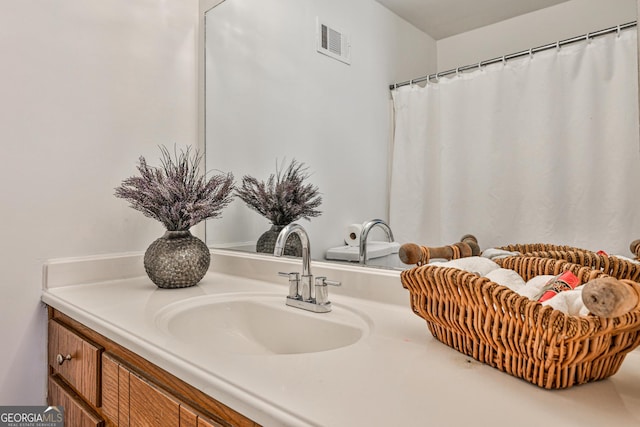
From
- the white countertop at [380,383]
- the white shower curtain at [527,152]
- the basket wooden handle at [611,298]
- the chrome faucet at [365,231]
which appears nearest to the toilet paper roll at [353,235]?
the chrome faucet at [365,231]

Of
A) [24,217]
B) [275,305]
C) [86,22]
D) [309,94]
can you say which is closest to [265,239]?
[275,305]

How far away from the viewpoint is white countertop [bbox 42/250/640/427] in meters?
0.48

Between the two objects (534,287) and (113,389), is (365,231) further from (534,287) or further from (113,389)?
(113,389)

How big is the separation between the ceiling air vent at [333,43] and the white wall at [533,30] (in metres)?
0.34

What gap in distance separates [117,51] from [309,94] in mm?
726

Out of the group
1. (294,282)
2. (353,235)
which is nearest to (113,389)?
(294,282)

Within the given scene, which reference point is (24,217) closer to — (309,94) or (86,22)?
(86,22)

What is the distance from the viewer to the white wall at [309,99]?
1.16 m

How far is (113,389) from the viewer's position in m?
0.89

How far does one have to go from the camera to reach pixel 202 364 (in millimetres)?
646

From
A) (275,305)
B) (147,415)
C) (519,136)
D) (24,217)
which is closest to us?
(147,415)

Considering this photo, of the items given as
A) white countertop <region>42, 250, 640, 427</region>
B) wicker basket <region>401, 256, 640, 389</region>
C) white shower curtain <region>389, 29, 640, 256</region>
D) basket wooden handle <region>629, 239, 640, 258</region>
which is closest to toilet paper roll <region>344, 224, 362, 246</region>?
white shower curtain <region>389, 29, 640, 256</region>

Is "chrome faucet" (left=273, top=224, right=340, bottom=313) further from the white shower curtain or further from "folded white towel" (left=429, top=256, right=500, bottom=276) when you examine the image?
"folded white towel" (left=429, top=256, right=500, bottom=276)

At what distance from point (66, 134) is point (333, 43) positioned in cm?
94
